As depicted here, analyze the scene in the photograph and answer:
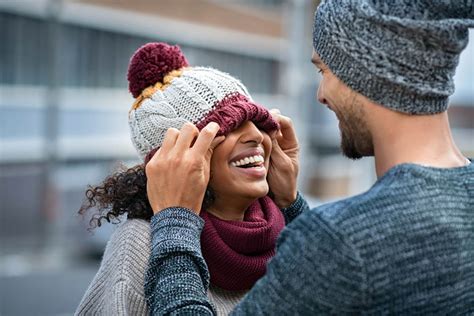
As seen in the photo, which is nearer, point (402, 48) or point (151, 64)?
point (402, 48)

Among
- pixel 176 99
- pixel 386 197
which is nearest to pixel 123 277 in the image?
pixel 176 99

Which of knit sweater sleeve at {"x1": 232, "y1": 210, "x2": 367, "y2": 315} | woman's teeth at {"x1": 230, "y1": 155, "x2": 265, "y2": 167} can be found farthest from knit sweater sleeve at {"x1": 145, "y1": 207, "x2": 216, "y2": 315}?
woman's teeth at {"x1": 230, "y1": 155, "x2": 265, "y2": 167}

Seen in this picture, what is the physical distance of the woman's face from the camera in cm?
252

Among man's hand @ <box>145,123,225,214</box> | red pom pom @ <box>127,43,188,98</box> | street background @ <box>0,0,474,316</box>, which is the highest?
red pom pom @ <box>127,43,188,98</box>

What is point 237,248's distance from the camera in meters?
2.46

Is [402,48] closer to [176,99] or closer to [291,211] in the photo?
[176,99]

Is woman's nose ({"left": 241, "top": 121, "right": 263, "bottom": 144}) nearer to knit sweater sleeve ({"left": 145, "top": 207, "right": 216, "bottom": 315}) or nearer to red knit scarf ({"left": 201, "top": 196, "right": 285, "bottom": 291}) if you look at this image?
red knit scarf ({"left": 201, "top": 196, "right": 285, "bottom": 291})

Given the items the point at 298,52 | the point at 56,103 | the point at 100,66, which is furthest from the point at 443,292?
the point at 100,66

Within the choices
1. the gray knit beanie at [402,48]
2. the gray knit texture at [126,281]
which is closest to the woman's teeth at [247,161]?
the gray knit texture at [126,281]

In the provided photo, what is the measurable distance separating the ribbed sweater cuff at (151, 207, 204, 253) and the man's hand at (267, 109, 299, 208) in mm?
524

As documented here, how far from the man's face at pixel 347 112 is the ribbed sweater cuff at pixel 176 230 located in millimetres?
445

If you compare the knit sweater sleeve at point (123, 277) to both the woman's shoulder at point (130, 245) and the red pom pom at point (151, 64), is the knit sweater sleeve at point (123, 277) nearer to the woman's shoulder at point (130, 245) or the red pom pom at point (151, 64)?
the woman's shoulder at point (130, 245)

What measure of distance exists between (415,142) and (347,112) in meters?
0.16

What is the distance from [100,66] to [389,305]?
2030 centimetres
